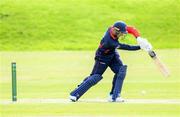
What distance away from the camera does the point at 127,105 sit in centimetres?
1794

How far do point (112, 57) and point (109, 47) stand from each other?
1.58 feet

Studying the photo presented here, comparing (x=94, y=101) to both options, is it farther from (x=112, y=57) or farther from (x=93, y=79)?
(x=112, y=57)

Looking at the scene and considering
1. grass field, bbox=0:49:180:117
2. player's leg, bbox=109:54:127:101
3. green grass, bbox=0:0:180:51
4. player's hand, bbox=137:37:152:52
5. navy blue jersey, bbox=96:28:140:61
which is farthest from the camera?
green grass, bbox=0:0:180:51

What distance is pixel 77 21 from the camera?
67.1 metres

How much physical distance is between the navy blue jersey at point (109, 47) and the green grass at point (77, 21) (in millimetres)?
39616

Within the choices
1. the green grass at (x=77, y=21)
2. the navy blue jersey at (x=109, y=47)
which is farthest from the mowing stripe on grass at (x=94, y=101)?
the green grass at (x=77, y=21)

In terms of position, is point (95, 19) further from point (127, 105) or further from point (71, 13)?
point (127, 105)

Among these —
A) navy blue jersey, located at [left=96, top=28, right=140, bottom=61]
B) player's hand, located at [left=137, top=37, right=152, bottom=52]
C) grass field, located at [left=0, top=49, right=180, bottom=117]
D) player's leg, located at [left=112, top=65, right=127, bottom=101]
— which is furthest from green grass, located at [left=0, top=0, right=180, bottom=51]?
player's hand, located at [left=137, top=37, right=152, bottom=52]

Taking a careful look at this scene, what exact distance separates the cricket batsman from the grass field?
412mm

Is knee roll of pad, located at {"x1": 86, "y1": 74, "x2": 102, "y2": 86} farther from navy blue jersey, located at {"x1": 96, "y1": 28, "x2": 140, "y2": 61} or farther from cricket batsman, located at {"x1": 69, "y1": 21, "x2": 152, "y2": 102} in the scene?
navy blue jersey, located at {"x1": 96, "y1": 28, "x2": 140, "y2": 61}

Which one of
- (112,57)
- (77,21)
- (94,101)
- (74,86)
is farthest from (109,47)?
(77,21)

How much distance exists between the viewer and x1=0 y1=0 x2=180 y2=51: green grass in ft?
202

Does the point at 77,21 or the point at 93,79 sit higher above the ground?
the point at 93,79

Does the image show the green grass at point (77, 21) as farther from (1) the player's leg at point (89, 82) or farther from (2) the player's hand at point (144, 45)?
(2) the player's hand at point (144, 45)
